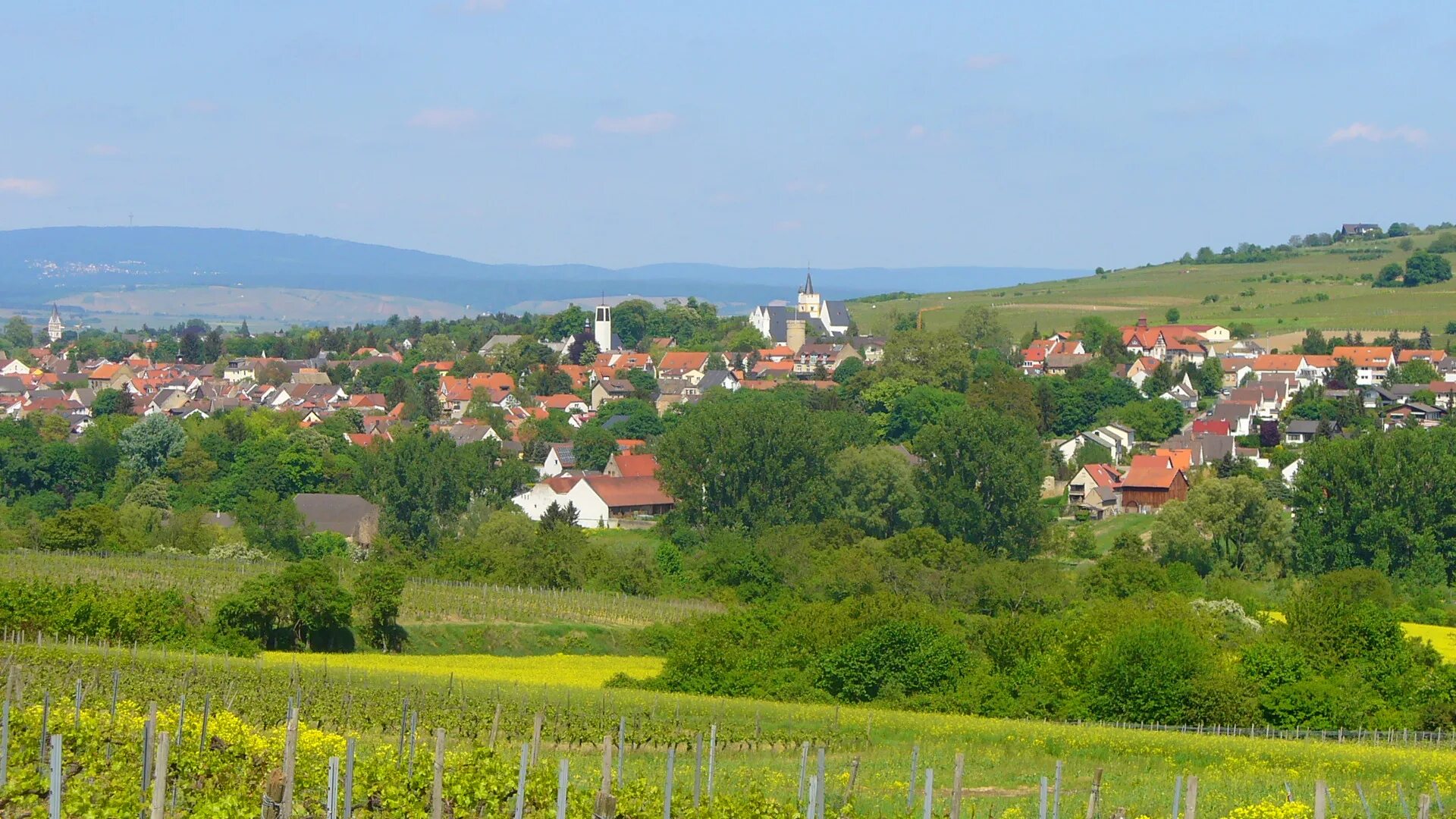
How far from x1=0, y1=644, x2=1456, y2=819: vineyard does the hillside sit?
106209mm

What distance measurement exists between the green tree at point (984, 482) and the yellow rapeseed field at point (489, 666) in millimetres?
27047

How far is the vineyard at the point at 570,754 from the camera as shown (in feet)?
50.0

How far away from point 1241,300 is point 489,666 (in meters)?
127

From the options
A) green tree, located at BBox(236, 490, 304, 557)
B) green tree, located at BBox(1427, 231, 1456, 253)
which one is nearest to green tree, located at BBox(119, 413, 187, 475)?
green tree, located at BBox(236, 490, 304, 557)

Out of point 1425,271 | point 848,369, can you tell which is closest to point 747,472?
point 848,369

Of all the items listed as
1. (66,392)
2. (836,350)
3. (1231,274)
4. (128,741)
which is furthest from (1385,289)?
(128,741)

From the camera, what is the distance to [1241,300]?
151625 mm

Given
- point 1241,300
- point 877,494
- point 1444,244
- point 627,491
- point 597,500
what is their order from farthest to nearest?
→ point 1444,244, point 1241,300, point 627,491, point 597,500, point 877,494

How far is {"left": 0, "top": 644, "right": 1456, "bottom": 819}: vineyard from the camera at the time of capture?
15227mm

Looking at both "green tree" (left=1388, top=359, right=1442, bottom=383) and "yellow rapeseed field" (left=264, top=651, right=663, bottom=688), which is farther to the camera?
"green tree" (left=1388, top=359, right=1442, bottom=383)

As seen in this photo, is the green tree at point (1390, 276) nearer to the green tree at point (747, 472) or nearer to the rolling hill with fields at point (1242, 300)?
the rolling hill with fields at point (1242, 300)

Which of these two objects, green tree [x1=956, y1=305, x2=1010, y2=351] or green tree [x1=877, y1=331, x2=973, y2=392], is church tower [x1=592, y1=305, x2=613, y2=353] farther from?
green tree [x1=877, y1=331, x2=973, y2=392]

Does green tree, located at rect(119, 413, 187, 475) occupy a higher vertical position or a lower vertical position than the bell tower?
lower

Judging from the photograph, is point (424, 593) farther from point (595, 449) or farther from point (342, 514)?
point (595, 449)
